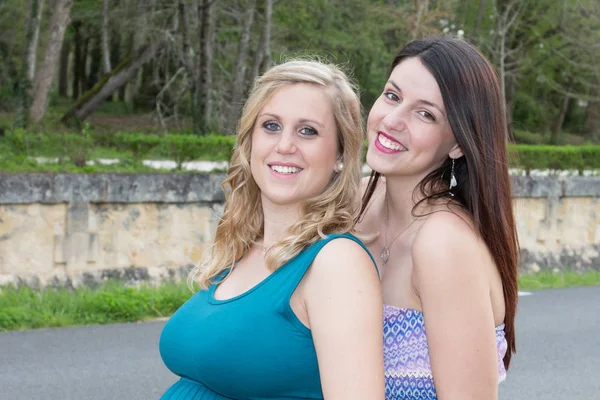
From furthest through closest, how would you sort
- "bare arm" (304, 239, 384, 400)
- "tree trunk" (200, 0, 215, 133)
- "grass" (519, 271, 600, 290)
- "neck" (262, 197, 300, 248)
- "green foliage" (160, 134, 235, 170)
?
"tree trunk" (200, 0, 215, 133), "green foliage" (160, 134, 235, 170), "grass" (519, 271, 600, 290), "neck" (262, 197, 300, 248), "bare arm" (304, 239, 384, 400)

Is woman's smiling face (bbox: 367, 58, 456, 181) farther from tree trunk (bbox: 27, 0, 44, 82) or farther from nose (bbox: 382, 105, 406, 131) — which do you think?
tree trunk (bbox: 27, 0, 44, 82)

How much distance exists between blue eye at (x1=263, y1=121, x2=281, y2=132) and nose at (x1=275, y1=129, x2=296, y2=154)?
0.19ft

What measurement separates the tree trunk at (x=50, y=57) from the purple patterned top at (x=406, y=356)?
19.0 meters

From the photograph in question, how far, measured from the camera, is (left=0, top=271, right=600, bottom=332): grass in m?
8.30

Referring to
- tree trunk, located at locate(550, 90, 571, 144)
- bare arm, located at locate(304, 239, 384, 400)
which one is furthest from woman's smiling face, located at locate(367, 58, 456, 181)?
tree trunk, located at locate(550, 90, 571, 144)

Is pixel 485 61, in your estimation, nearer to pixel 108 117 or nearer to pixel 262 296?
pixel 262 296

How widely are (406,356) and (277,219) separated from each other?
2.03ft

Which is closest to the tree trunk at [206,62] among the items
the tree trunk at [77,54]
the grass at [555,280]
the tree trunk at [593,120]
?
the grass at [555,280]

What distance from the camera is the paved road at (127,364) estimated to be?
6.65 metres

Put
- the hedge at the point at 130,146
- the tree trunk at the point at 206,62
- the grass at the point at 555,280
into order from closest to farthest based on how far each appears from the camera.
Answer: the hedge at the point at 130,146 < the grass at the point at 555,280 < the tree trunk at the point at 206,62

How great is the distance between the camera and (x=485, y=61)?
2.97 m

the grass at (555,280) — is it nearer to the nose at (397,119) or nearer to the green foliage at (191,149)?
the green foliage at (191,149)

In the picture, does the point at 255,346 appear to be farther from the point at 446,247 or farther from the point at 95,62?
the point at 95,62

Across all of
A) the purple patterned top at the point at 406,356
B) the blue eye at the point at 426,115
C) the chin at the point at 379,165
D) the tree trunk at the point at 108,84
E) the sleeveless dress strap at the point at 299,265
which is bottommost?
the tree trunk at the point at 108,84
